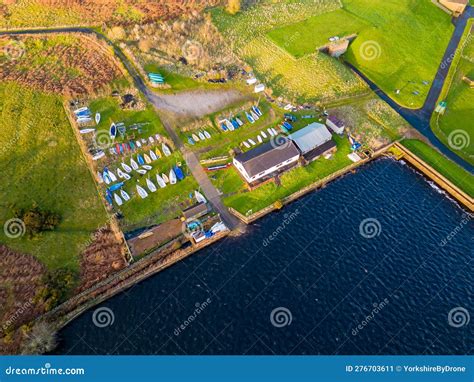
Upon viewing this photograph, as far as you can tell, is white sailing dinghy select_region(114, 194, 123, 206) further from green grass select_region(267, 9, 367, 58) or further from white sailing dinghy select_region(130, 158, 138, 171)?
green grass select_region(267, 9, 367, 58)

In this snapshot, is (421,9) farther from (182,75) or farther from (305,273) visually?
(305,273)

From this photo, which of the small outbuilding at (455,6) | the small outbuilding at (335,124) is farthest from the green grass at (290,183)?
the small outbuilding at (455,6)

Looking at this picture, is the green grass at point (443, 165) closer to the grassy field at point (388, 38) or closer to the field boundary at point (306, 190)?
the field boundary at point (306, 190)

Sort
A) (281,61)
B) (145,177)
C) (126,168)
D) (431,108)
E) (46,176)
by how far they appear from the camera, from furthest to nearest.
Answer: (281,61)
(431,108)
(126,168)
(145,177)
(46,176)

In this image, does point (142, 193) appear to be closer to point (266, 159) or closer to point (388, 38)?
point (266, 159)

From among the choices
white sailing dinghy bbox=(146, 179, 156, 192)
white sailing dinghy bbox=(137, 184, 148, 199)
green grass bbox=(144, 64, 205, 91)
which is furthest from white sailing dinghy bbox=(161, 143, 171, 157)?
green grass bbox=(144, 64, 205, 91)

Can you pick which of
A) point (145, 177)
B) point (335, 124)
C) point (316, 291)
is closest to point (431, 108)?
point (335, 124)
